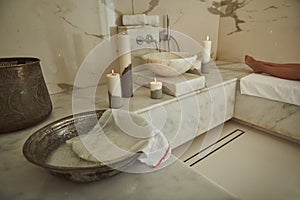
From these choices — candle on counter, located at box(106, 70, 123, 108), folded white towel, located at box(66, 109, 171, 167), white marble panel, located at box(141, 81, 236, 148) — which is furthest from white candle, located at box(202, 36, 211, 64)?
folded white towel, located at box(66, 109, 171, 167)

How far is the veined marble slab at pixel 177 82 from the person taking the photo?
1002 mm

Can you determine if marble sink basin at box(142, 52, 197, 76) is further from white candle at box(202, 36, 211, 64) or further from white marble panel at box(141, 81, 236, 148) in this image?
white candle at box(202, 36, 211, 64)

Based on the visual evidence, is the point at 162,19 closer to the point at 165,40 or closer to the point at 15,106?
the point at 165,40

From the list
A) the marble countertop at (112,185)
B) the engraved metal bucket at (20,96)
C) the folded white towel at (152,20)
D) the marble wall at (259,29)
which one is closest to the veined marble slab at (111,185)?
the marble countertop at (112,185)

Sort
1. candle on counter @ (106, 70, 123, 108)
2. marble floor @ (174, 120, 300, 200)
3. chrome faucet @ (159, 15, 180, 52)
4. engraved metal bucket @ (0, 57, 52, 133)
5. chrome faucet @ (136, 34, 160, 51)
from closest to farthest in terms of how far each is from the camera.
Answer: engraved metal bucket @ (0, 57, 52, 133) → candle on counter @ (106, 70, 123, 108) → marble floor @ (174, 120, 300, 200) → chrome faucet @ (136, 34, 160, 51) → chrome faucet @ (159, 15, 180, 52)

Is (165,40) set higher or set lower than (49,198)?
higher

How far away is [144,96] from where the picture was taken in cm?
101

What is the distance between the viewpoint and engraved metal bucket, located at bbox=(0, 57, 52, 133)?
2.07ft

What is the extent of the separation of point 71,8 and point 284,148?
4.69 ft

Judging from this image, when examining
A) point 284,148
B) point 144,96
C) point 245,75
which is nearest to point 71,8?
point 144,96

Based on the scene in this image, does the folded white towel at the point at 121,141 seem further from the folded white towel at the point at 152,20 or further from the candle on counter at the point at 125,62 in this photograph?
the folded white towel at the point at 152,20

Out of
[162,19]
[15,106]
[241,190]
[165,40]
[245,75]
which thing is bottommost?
[241,190]

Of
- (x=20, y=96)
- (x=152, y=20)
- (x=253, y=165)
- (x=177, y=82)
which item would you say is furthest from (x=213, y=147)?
(x=20, y=96)

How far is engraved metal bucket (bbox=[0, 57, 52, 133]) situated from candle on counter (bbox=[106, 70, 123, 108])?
0.82ft
